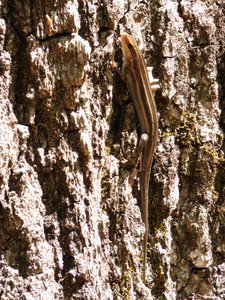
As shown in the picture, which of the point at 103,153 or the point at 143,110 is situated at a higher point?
the point at 143,110

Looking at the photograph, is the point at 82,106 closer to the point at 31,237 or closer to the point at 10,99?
the point at 10,99

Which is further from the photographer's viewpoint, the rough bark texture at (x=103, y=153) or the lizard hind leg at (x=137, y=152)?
the lizard hind leg at (x=137, y=152)

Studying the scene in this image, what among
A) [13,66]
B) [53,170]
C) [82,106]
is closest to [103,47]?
[82,106]

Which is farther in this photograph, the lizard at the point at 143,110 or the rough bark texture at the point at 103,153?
the lizard at the point at 143,110

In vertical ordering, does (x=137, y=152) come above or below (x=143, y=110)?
below
